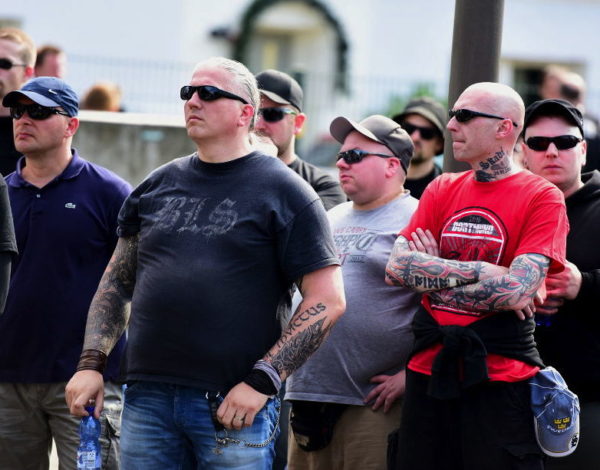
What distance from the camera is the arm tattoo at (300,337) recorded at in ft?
12.4

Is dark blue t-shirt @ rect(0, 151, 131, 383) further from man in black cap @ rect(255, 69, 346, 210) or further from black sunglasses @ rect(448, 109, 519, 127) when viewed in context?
black sunglasses @ rect(448, 109, 519, 127)

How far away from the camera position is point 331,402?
468 centimetres

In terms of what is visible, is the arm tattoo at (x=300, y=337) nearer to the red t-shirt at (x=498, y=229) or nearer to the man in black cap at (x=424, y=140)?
the red t-shirt at (x=498, y=229)

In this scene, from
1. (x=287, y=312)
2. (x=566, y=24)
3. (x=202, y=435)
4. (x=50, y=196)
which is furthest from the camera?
(x=566, y=24)

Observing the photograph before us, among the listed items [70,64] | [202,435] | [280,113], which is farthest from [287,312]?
[70,64]

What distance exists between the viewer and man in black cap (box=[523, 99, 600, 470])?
438cm

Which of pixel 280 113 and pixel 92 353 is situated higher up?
pixel 280 113

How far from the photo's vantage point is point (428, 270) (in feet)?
13.4

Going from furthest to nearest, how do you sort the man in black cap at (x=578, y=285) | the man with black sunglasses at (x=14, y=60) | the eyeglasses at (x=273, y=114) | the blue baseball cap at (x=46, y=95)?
1. the man with black sunglasses at (x=14, y=60)
2. the eyeglasses at (x=273, y=114)
3. the blue baseball cap at (x=46, y=95)
4. the man in black cap at (x=578, y=285)

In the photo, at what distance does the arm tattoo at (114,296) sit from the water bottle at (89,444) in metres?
0.28

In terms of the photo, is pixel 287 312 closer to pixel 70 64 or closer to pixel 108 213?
pixel 108 213

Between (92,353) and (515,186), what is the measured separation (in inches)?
68.5

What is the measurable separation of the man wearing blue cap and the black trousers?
1544 mm

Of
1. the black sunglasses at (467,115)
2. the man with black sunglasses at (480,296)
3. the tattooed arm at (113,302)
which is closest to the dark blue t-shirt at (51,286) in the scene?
the tattooed arm at (113,302)
